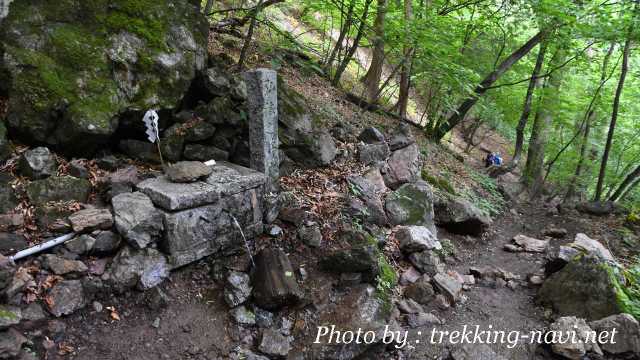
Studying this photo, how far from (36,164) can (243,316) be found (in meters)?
2.87

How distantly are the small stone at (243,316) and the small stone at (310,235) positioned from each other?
1357 millimetres

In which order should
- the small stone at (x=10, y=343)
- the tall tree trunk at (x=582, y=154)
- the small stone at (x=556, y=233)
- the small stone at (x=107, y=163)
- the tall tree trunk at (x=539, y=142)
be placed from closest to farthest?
the small stone at (x=10, y=343) → the small stone at (x=107, y=163) → the small stone at (x=556, y=233) → the tall tree trunk at (x=539, y=142) → the tall tree trunk at (x=582, y=154)

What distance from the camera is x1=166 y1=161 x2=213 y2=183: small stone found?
4.62 metres

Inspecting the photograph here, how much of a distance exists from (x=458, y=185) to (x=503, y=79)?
552cm

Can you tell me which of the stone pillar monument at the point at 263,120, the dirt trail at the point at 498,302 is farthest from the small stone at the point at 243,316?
the dirt trail at the point at 498,302

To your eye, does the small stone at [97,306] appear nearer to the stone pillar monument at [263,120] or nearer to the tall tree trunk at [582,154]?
the stone pillar monument at [263,120]

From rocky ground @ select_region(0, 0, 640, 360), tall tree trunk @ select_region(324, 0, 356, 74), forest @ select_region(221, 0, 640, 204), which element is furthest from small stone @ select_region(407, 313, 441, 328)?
tall tree trunk @ select_region(324, 0, 356, 74)

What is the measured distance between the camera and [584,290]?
5695 mm

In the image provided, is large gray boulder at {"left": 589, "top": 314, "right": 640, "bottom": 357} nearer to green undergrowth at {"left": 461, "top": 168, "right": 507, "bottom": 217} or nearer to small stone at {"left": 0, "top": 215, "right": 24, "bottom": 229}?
green undergrowth at {"left": 461, "top": 168, "right": 507, "bottom": 217}

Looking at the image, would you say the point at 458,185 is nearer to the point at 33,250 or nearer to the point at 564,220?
the point at 564,220

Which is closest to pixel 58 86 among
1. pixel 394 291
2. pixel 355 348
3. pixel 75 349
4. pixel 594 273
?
pixel 75 349

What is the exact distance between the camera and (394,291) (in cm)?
558

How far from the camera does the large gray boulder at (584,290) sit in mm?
5473

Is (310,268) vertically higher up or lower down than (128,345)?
higher up
